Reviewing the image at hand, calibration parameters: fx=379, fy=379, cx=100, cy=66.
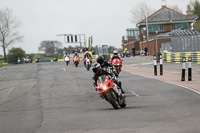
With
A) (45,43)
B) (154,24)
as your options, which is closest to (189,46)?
(154,24)

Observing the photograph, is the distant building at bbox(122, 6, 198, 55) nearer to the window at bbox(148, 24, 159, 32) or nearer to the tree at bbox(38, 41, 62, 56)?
the window at bbox(148, 24, 159, 32)

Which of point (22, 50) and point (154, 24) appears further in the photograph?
point (22, 50)

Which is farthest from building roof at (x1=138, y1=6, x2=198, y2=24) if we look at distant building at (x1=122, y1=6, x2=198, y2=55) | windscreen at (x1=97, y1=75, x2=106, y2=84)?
windscreen at (x1=97, y1=75, x2=106, y2=84)

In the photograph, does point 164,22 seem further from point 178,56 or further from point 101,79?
point 101,79

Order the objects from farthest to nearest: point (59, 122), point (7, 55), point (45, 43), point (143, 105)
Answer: point (45, 43) → point (7, 55) → point (143, 105) → point (59, 122)

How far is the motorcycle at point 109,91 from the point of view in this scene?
9.68 m

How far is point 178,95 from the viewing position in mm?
12555

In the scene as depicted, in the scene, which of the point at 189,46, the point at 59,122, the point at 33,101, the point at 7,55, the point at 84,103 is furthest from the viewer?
the point at 7,55

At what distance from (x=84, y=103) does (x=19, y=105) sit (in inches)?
85.6

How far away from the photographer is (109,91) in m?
9.71

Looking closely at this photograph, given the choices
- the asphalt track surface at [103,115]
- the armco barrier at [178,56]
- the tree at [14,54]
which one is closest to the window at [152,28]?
the tree at [14,54]

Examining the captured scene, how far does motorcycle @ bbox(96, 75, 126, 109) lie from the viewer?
968cm

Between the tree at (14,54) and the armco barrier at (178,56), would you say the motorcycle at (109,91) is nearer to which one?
the armco barrier at (178,56)

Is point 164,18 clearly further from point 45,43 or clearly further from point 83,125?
point 45,43
